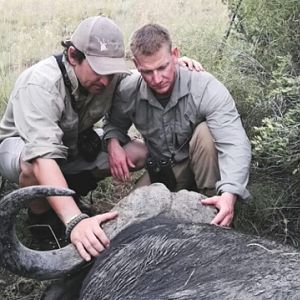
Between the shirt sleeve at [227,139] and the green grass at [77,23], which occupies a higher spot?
the shirt sleeve at [227,139]

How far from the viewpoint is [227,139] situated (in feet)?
14.4

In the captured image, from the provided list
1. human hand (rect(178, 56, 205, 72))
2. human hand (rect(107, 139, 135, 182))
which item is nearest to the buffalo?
human hand (rect(178, 56, 205, 72))

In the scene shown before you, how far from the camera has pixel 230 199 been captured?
396cm

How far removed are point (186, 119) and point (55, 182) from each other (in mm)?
1103

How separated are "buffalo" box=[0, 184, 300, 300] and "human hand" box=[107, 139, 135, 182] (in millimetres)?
1427

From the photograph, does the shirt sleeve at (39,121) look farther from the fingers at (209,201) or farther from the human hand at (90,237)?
the fingers at (209,201)

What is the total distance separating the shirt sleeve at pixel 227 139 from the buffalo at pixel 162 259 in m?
0.50

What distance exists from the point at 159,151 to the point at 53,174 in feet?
3.62

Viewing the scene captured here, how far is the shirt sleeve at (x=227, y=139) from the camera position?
4.16 metres

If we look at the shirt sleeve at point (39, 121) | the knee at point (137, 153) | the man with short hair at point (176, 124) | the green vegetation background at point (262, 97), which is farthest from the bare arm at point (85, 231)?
the knee at point (137, 153)

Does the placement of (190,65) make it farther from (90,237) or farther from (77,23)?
(77,23)

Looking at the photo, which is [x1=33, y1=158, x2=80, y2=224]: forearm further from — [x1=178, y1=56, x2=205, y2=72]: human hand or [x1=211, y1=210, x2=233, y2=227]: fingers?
[x1=178, y1=56, x2=205, y2=72]: human hand

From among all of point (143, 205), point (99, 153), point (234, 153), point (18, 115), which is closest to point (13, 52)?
point (99, 153)

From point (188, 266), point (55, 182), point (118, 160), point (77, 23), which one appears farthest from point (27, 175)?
point (77, 23)
